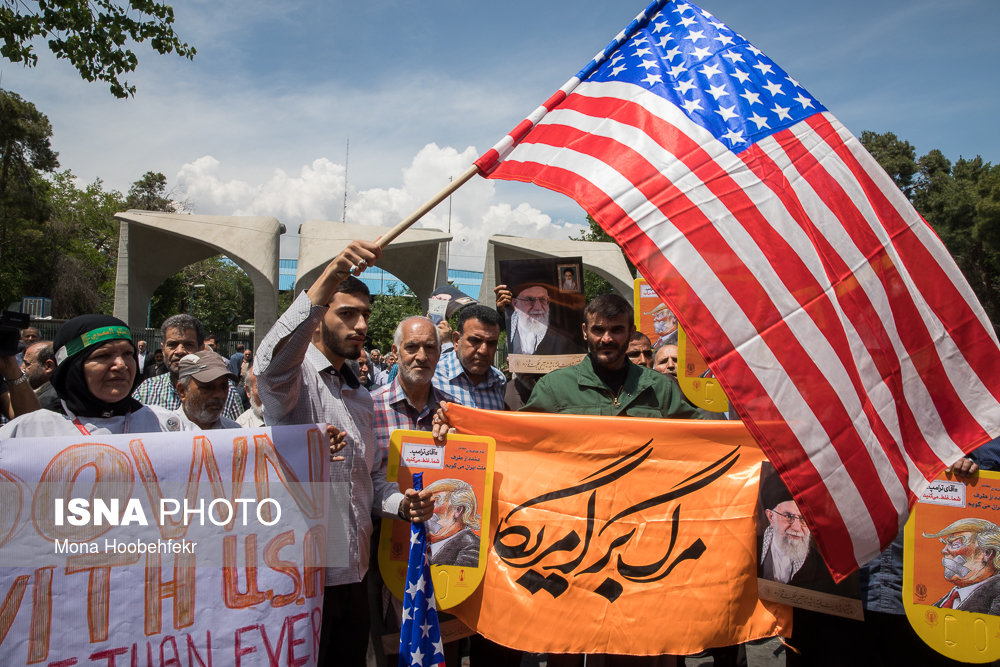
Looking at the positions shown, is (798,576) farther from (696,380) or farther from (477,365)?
(477,365)

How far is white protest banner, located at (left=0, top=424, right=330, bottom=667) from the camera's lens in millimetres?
2383

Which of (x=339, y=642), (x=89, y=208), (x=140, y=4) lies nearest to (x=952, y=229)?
(x=140, y=4)

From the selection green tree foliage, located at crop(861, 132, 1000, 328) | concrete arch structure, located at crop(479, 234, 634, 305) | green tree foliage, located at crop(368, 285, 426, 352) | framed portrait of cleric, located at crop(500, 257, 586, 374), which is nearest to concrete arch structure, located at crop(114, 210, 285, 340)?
green tree foliage, located at crop(368, 285, 426, 352)

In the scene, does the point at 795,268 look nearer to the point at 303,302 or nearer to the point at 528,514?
the point at 528,514

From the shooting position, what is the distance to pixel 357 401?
123 inches

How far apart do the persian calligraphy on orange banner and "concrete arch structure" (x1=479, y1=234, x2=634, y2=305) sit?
1679cm

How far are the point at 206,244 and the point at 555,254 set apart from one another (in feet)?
37.7

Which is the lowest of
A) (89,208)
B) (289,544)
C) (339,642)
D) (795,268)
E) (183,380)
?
(339,642)

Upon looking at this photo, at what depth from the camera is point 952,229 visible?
33500mm

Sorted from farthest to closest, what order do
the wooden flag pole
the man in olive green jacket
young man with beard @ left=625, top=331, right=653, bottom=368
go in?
young man with beard @ left=625, top=331, right=653, bottom=368
the man in olive green jacket
the wooden flag pole

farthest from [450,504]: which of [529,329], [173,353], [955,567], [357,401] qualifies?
[173,353]

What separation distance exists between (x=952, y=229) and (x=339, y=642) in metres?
39.2

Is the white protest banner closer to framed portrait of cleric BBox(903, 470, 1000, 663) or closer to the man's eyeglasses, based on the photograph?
the man's eyeglasses

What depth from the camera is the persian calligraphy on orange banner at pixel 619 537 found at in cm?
324
